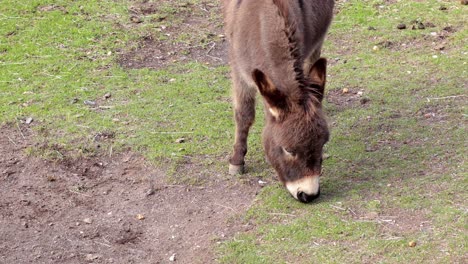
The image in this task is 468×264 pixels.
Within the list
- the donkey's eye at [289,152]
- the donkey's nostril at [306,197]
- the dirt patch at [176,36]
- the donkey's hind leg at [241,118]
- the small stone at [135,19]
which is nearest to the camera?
the donkey's eye at [289,152]

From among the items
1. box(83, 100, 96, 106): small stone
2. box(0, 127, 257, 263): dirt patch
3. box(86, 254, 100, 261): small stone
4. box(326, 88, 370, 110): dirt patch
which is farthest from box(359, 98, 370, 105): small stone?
box(86, 254, 100, 261): small stone

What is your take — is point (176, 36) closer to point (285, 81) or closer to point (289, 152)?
point (285, 81)

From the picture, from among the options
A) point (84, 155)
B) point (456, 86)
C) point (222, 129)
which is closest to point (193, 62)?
point (222, 129)

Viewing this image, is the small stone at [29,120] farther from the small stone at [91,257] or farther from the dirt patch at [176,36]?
the small stone at [91,257]

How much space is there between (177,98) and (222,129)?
33.1 inches

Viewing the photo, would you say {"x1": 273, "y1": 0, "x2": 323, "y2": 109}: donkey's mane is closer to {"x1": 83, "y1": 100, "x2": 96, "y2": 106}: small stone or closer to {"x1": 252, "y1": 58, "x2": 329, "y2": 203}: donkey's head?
{"x1": 252, "y1": 58, "x2": 329, "y2": 203}: donkey's head

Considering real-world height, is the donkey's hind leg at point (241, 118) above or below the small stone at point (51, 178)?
above

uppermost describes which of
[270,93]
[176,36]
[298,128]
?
[270,93]

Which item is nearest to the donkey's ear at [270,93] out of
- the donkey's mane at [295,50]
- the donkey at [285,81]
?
the donkey at [285,81]

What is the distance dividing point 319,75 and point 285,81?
0.27m

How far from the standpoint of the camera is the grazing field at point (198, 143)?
5.58 meters

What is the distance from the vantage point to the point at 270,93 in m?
5.59

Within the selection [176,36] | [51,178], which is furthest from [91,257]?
[176,36]

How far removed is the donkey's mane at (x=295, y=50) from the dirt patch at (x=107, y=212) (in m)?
1.08
